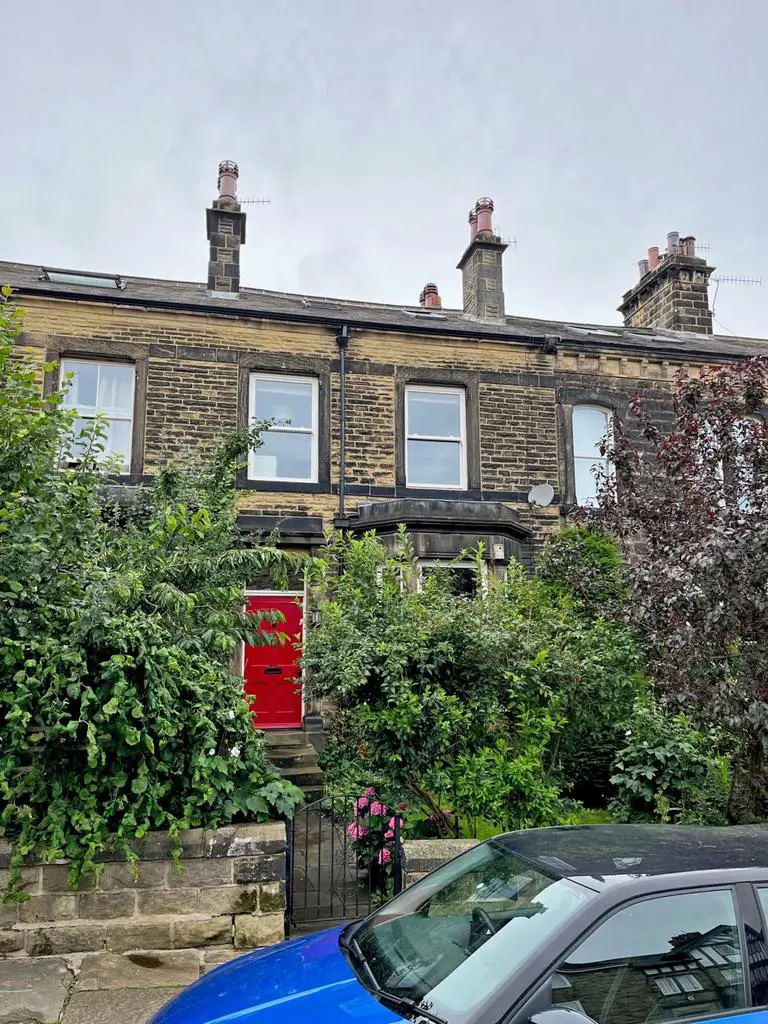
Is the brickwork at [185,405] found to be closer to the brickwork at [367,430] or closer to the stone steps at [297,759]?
the brickwork at [367,430]

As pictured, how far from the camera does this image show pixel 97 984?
4508 millimetres

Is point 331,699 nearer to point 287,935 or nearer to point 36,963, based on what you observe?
point 287,935

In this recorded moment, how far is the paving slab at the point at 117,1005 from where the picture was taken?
4.16 metres

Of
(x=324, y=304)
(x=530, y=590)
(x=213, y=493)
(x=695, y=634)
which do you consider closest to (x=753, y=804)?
(x=695, y=634)

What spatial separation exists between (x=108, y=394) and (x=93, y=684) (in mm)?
8076

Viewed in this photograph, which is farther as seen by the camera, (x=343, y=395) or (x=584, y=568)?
(x=343, y=395)

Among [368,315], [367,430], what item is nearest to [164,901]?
[367,430]

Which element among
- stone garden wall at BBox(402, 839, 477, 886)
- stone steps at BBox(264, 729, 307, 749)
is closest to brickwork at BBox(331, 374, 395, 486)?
stone steps at BBox(264, 729, 307, 749)

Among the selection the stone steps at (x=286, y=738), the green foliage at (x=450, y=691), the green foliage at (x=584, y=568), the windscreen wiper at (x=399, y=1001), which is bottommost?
the windscreen wiper at (x=399, y=1001)

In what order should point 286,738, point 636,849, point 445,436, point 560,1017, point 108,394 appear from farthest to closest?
point 445,436 → point 108,394 → point 286,738 → point 636,849 → point 560,1017

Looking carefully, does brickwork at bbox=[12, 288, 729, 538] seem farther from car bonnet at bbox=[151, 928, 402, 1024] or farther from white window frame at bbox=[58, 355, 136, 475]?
car bonnet at bbox=[151, 928, 402, 1024]

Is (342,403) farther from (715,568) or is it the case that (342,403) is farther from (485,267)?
(715,568)

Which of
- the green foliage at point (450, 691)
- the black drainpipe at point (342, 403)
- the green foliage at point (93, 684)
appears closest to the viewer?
the green foliage at point (93, 684)

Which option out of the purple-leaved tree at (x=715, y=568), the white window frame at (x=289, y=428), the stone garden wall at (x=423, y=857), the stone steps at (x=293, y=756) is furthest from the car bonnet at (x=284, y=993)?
the white window frame at (x=289, y=428)
